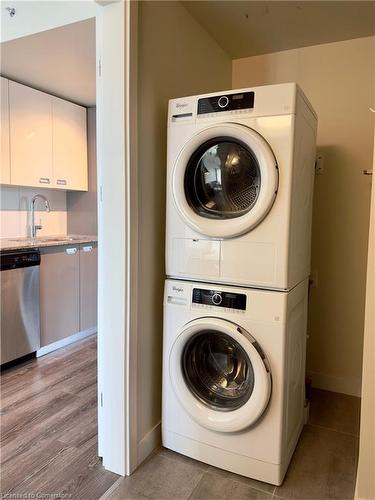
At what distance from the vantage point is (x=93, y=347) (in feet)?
10.5

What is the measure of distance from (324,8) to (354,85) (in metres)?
0.54

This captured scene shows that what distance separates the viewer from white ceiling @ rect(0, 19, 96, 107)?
2043 millimetres

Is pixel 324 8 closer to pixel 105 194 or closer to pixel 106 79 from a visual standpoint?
pixel 106 79

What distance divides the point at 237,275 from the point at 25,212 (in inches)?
96.8

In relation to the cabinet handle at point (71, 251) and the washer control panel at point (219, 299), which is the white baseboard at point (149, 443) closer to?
the washer control panel at point (219, 299)

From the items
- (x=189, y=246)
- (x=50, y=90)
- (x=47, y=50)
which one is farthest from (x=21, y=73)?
(x=189, y=246)

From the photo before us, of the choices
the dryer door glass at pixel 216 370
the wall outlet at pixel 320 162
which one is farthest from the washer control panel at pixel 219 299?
the wall outlet at pixel 320 162

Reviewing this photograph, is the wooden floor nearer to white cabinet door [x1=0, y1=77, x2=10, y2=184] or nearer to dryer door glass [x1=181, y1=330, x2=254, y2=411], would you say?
dryer door glass [x1=181, y1=330, x2=254, y2=411]

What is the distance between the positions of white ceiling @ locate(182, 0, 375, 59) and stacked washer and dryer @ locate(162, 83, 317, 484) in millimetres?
665

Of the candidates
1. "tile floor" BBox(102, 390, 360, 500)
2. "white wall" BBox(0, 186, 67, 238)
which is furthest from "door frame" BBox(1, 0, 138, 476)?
"white wall" BBox(0, 186, 67, 238)

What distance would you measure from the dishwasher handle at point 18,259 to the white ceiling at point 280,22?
1.93 meters

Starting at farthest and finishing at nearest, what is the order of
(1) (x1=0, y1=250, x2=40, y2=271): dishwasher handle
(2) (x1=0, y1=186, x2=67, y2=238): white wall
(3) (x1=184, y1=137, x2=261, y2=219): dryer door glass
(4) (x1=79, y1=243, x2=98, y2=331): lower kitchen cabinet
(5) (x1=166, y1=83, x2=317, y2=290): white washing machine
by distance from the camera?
1. (4) (x1=79, y1=243, x2=98, y2=331): lower kitchen cabinet
2. (2) (x1=0, y1=186, x2=67, y2=238): white wall
3. (1) (x1=0, y1=250, x2=40, y2=271): dishwasher handle
4. (3) (x1=184, y1=137, x2=261, y2=219): dryer door glass
5. (5) (x1=166, y1=83, x2=317, y2=290): white washing machine

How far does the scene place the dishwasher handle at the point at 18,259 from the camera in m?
2.58

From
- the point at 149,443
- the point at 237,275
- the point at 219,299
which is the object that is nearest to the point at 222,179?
the point at 237,275
